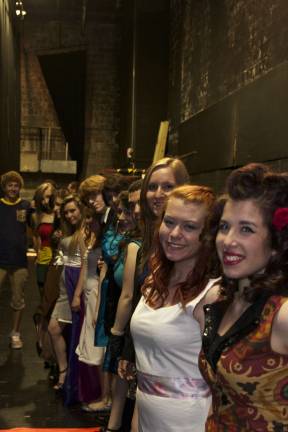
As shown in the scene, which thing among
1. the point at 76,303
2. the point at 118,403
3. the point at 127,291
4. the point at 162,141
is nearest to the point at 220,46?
the point at 162,141

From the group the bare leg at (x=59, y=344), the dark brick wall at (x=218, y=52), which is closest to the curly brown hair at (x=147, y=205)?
the bare leg at (x=59, y=344)

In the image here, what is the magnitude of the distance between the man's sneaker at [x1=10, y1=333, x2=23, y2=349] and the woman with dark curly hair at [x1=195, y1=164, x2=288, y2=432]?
4120 mm

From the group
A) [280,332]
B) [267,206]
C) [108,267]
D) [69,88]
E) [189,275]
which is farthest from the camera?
[69,88]

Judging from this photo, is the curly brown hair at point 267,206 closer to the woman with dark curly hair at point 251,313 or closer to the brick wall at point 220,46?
the woman with dark curly hair at point 251,313

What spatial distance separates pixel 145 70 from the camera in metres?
11.2

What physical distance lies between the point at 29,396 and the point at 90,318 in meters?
0.89

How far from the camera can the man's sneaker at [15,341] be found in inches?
205

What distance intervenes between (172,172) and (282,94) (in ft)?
9.05

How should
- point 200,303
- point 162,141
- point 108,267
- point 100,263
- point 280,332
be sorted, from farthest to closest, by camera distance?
point 162,141, point 100,263, point 108,267, point 200,303, point 280,332

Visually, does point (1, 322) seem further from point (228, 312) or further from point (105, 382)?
point (228, 312)

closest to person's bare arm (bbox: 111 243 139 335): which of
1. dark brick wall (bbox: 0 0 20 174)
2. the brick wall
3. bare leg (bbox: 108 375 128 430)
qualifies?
bare leg (bbox: 108 375 128 430)

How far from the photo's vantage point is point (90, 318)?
3.59 meters

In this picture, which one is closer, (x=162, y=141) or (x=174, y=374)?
(x=174, y=374)

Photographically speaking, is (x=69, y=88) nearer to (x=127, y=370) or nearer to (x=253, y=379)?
(x=127, y=370)
